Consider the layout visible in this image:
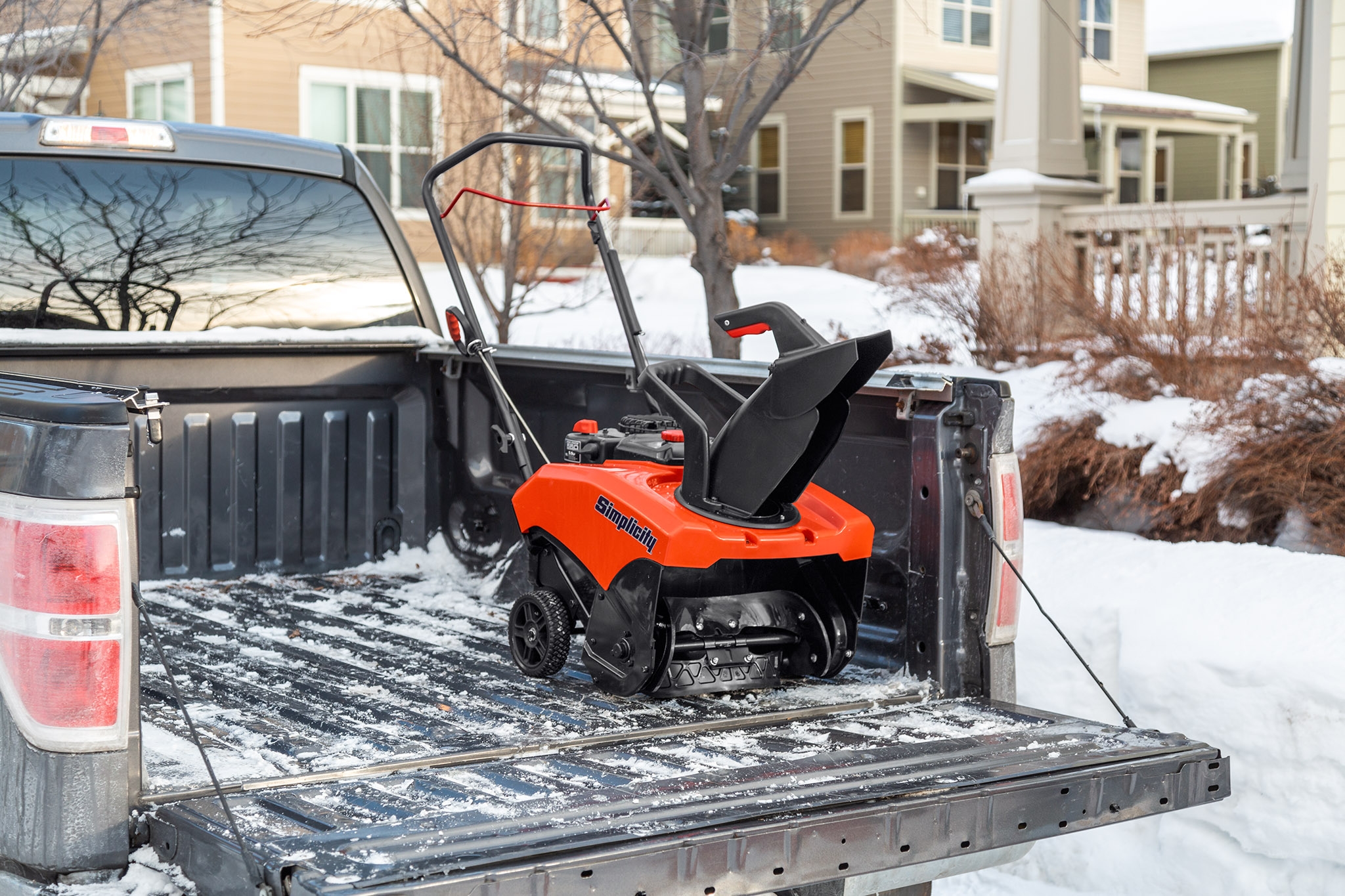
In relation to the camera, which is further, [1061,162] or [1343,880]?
[1061,162]

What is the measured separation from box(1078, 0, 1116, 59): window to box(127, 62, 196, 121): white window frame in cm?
1620

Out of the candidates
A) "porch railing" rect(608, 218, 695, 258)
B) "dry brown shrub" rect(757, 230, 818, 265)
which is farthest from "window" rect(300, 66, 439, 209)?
"dry brown shrub" rect(757, 230, 818, 265)

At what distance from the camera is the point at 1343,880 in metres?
4.62

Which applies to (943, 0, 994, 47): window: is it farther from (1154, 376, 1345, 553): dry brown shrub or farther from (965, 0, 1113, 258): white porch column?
(1154, 376, 1345, 553): dry brown shrub

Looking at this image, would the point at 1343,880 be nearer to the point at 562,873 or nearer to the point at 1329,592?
the point at 1329,592

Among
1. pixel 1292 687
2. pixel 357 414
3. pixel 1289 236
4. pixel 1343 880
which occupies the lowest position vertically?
pixel 1343 880

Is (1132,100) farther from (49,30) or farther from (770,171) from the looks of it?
(49,30)

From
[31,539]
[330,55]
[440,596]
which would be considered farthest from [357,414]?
[330,55]

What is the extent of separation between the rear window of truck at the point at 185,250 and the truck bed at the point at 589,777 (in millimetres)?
1279

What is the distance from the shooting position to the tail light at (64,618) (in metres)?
2.54

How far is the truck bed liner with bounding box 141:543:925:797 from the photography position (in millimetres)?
3137

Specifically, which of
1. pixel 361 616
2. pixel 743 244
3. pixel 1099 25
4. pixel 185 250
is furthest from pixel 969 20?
pixel 361 616

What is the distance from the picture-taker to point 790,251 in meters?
25.9

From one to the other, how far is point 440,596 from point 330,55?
55.8ft
